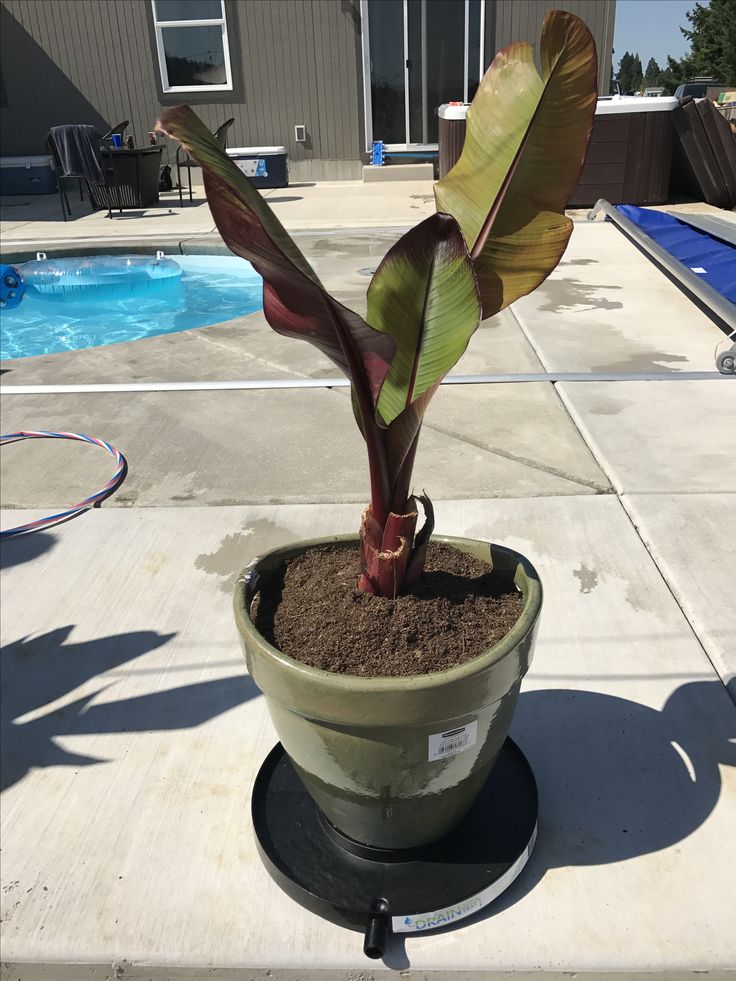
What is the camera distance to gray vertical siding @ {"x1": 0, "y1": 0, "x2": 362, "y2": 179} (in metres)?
13.9

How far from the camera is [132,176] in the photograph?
1150 cm

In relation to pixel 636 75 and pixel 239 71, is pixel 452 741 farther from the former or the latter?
pixel 636 75

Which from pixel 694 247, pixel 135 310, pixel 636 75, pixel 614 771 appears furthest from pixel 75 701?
pixel 636 75

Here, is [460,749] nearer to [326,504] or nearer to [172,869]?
[172,869]

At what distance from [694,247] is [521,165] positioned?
628 centimetres

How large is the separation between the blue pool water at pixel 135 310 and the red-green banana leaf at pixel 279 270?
6997mm

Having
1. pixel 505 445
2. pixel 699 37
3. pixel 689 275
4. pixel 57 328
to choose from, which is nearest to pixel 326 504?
pixel 505 445

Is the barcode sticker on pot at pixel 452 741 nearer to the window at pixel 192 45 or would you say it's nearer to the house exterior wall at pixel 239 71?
the house exterior wall at pixel 239 71

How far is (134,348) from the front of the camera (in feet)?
18.7

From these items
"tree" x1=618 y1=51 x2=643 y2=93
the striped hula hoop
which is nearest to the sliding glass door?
the striped hula hoop

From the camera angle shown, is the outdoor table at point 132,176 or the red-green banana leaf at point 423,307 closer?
the red-green banana leaf at point 423,307

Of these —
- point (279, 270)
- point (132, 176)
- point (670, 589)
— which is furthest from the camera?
point (132, 176)

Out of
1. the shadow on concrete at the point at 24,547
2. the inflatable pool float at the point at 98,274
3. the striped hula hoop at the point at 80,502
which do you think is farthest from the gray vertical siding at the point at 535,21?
the shadow on concrete at the point at 24,547

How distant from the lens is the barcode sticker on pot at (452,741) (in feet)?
4.80
